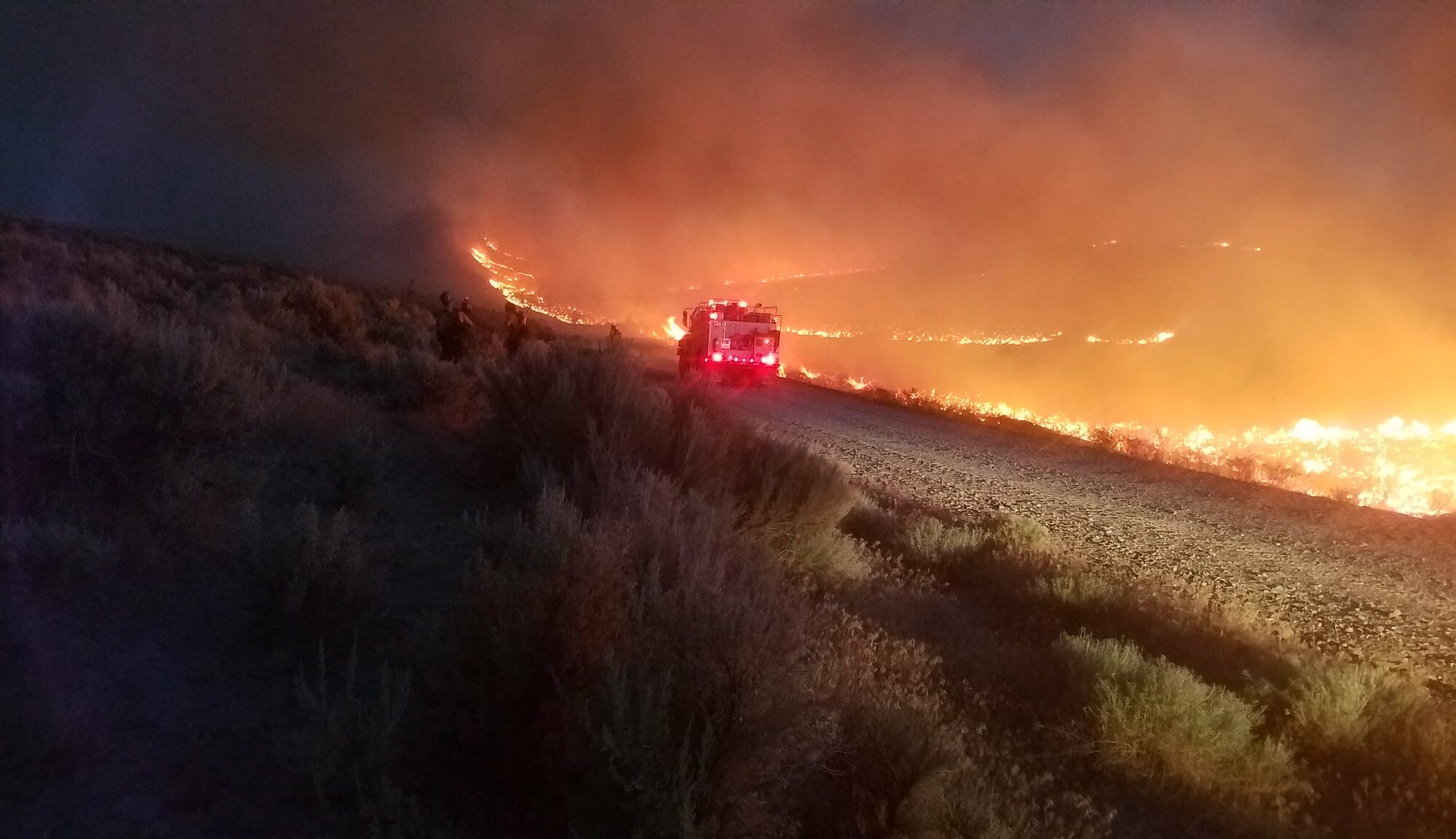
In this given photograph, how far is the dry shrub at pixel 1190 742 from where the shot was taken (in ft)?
18.0

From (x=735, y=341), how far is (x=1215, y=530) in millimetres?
18336

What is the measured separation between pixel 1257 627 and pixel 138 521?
9.77 metres

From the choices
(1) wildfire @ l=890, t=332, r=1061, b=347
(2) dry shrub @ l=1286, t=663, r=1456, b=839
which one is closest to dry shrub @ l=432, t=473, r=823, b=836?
(2) dry shrub @ l=1286, t=663, r=1456, b=839

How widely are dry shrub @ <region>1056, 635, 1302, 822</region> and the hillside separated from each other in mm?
27

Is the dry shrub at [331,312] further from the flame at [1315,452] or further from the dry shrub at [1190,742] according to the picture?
the dry shrub at [1190,742]

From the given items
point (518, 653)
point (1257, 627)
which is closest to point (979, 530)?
point (1257, 627)

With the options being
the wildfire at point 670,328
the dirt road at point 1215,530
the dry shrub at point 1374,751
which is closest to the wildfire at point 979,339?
the wildfire at point 670,328

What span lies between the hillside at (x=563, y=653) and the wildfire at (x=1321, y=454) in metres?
11.3

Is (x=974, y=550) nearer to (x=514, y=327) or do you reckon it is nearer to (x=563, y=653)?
(x=563, y=653)

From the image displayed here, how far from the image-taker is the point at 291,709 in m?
4.37

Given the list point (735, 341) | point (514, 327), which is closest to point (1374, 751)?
point (514, 327)

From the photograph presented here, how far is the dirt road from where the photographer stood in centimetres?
943

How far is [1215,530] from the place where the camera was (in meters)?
13.4

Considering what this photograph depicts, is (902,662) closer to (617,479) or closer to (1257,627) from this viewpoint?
(617,479)
